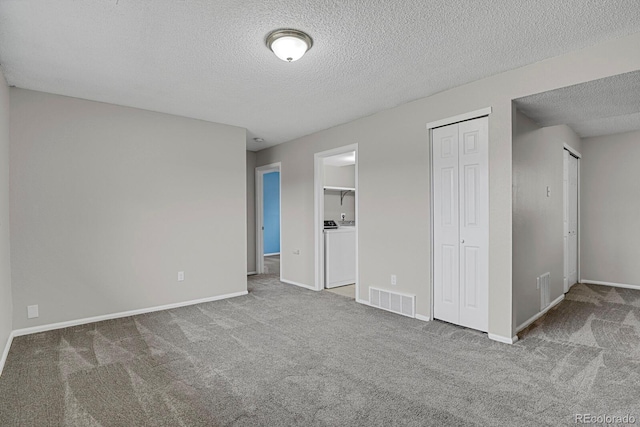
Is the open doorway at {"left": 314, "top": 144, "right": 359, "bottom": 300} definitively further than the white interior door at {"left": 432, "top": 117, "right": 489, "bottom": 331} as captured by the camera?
Yes

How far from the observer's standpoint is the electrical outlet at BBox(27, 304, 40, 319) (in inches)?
134

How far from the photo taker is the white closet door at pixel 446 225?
3.54 meters

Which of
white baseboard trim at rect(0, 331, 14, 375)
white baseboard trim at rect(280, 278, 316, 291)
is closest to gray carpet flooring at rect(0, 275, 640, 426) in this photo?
white baseboard trim at rect(0, 331, 14, 375)

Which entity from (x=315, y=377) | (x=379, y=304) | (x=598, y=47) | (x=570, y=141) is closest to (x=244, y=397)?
(x=315, y=377)

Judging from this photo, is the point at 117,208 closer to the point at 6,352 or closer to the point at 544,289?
the point at 6,352

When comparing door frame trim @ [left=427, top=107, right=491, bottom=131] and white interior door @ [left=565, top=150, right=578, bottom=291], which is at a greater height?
door frame trim @ [left=427, top=107, right=491, bottom=131]

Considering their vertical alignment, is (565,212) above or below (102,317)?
above

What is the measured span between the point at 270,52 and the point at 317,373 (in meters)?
2.58

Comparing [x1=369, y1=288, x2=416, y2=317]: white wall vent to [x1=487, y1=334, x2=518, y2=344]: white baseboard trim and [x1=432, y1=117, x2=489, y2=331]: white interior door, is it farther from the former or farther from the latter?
[x1=487, y1=334, x2=518, y2=344]: white baseboard trim

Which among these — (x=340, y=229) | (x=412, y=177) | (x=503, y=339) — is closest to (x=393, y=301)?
(x=503, y=339)

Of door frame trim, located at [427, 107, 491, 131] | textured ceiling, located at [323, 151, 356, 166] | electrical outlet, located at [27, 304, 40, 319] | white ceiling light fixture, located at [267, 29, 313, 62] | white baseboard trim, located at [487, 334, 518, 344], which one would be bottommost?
white baseboard trim, located at [487, 334, 518, 344]

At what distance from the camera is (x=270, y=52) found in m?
2.68

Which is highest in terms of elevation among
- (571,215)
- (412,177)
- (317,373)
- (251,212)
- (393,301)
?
(412,177)

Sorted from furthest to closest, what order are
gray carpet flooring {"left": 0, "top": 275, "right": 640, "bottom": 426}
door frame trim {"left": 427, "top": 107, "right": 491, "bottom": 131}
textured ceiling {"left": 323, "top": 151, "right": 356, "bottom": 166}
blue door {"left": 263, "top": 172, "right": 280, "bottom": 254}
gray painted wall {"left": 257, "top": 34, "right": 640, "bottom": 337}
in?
blue door {"left": 263, "top": 172, "right": 280, "bottom": 254}, textured ceiling {"left": 323, "top": 151, "right": 356, "bottom": 166}, door frame trim {"left": 427, "top": 107, "right": 491, "bottom": 131}, gray painted wall {"left": 257, "top": 34, "right": 640, "bottom": 337}, gray carpet flooring {"left": 0, "top": 275, "right": 640, "bottom": 426}
